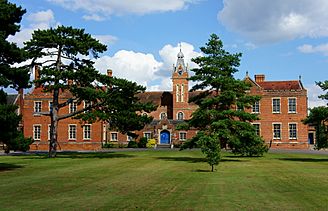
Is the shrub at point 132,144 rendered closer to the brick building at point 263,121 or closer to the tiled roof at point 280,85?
the brick building at point 263,121

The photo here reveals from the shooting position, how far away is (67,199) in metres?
11.9

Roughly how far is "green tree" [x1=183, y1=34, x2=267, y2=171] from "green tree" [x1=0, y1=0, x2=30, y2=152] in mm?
12661

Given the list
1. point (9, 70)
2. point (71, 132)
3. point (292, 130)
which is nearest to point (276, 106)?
point (292, 130)

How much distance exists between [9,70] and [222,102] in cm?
1502

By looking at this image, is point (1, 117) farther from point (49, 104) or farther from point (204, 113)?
point (49, 104)

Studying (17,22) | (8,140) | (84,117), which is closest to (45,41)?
(84,117)

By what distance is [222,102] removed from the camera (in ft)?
98.1

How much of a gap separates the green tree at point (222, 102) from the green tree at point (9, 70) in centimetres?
1266

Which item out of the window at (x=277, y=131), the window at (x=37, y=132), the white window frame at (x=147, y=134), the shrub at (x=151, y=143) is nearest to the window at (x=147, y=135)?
the white window frame at (x=147, y=134)

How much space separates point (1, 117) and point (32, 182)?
5.46 metres

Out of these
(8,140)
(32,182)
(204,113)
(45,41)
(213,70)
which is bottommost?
(32,182)

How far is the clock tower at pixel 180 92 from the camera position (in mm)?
75262

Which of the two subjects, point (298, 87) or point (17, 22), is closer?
point (17, 22)

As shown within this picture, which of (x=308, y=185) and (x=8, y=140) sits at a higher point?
(x=8, y=140)
